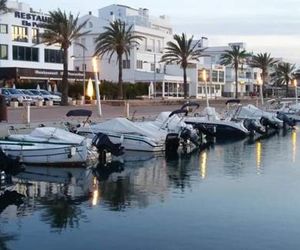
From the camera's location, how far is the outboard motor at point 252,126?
47.4 meters

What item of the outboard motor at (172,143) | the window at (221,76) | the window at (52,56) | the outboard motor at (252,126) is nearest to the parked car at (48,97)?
the window at (52,56)

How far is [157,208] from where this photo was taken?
1802cm

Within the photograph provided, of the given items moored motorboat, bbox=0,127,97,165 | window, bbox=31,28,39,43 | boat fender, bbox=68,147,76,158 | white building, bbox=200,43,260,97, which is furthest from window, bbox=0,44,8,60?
boat fender, bbox=68,147,76,158

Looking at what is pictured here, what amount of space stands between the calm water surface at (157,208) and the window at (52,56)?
72.1 meters

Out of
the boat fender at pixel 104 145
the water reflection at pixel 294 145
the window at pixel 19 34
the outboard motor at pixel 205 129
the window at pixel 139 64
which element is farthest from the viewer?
the window at pixel 139 64

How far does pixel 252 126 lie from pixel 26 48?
183 ft

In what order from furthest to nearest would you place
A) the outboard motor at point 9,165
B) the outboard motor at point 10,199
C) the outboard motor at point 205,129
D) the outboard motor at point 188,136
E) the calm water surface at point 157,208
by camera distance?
the outboard motor at point 205,129
the outboard motor at point 188,136
the outboard motor at point 9,165
the outboard motor at point 10,199
the calm water surface at point 157,208

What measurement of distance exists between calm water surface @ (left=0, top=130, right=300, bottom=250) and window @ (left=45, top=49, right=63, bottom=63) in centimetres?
7211

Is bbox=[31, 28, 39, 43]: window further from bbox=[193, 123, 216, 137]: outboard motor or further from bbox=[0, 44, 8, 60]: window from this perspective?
bbox=[193, 123, 216, 137]: outboard motor

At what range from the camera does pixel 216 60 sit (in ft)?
580

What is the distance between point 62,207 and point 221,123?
27.2 metres

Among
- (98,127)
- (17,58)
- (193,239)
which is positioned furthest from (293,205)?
(17,58)

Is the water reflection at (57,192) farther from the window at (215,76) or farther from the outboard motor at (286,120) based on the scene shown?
the window at (215,76)

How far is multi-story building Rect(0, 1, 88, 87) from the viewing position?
297ft
